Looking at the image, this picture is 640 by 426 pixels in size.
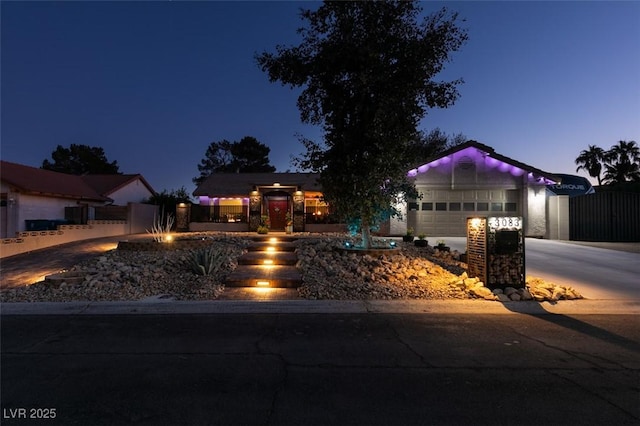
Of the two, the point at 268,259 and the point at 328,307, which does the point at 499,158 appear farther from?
the point at 328,307

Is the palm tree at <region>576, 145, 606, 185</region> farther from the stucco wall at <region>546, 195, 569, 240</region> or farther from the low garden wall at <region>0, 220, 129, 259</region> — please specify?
the low garden wall at <region>0, 220, 129, 259</region>

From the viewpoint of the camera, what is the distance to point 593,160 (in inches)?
2227

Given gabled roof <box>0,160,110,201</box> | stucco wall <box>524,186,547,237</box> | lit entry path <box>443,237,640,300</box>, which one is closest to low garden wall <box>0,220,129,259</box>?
gabled roof <box>0,160,110,201</box>

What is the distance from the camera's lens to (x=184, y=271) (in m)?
10.2

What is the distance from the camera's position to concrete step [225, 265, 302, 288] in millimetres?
9125

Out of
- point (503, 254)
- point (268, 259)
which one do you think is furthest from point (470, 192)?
point (268, 259)

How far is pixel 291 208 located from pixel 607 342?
20.7 meters

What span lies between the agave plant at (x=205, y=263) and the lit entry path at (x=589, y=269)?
27.4ft

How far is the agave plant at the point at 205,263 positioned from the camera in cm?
971

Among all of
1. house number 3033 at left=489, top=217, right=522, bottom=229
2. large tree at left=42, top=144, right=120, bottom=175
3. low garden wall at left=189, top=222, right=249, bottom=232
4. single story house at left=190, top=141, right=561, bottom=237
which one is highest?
large tree at left=42, top=144, right=120, bottom=175

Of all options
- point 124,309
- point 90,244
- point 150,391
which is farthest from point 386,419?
point 90,244

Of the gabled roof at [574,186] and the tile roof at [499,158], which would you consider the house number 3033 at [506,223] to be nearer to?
the tile roof at [499,158]

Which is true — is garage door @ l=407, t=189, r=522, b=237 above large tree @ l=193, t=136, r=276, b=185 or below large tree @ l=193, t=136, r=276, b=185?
below

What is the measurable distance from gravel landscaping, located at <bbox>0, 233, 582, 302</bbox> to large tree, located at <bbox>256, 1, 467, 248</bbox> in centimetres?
189
